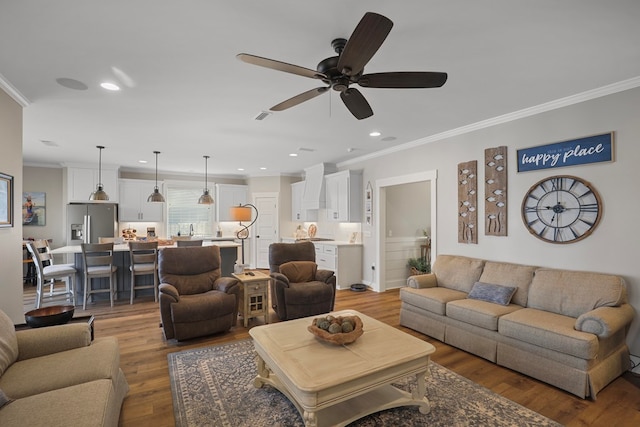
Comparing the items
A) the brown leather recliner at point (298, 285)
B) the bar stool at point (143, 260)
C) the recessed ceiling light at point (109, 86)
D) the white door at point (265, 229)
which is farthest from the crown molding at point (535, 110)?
the bar stool at point (143, 260)

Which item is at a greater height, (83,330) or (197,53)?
(197,53)

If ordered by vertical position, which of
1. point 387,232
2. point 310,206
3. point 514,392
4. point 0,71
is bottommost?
point 514,392

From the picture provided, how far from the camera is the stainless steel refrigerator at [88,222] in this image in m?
6.64

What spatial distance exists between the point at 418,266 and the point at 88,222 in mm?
7050

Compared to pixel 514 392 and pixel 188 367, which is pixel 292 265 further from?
pixel 514 392

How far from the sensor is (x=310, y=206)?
7516mm

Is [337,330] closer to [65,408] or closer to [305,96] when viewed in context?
[65,408]

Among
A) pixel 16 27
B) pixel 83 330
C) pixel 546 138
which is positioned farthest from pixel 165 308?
Result: pixel 546 138

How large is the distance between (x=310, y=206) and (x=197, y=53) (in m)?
5.29

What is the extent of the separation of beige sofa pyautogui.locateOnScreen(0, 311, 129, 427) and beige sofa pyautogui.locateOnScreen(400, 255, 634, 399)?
10.3 feet

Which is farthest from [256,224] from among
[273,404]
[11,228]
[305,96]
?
[305,96]

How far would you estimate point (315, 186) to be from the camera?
7.43 meters

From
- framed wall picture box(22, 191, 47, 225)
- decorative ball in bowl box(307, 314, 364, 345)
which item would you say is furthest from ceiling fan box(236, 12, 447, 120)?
framed wall picture box(22, 191, 47, 225)

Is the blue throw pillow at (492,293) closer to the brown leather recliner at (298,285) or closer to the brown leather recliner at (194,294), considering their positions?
the brown leather recliner at (298,285)
